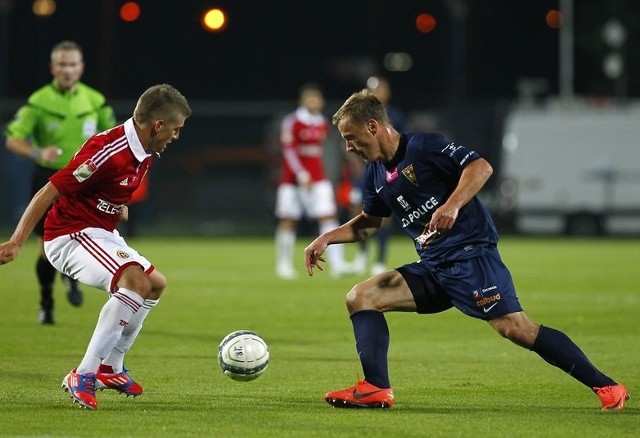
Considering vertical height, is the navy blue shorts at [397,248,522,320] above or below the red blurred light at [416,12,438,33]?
below

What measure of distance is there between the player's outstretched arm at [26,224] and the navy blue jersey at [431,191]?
75.4 inches

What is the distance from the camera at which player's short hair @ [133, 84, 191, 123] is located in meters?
8.23

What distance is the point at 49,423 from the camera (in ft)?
24.8

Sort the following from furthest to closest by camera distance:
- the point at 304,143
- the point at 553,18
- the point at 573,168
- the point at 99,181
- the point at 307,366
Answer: the point at 553,18 < the point at 573,168 < the point at 304,143 < the point at 307,366 < the point at 99,181

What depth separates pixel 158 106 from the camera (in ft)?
27.0

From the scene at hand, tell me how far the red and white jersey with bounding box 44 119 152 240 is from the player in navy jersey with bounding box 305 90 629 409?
1.22 meters

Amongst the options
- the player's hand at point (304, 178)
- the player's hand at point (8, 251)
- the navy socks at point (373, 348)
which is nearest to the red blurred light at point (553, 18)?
the player's hand at point (304, 178)

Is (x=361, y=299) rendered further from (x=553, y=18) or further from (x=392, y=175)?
(x=553, y=18)

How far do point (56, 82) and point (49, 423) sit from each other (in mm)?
6133

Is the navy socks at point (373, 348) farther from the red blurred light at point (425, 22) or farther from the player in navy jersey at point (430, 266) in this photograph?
the red blurred light at point (425, 22)

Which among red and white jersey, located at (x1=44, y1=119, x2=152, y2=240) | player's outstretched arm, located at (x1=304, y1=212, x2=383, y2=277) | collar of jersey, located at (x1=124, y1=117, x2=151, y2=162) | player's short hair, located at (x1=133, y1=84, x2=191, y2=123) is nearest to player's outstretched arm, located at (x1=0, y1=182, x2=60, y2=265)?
red and white jersey, located at (x1=44, y1=119, x2=152, y2=240)

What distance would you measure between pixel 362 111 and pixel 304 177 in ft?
39.5

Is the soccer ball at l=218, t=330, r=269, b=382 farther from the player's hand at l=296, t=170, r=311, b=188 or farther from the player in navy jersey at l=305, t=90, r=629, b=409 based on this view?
the player's hand at l=296, t=170, r=311, b=188

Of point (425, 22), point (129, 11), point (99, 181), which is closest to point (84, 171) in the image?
point (99, 181)
